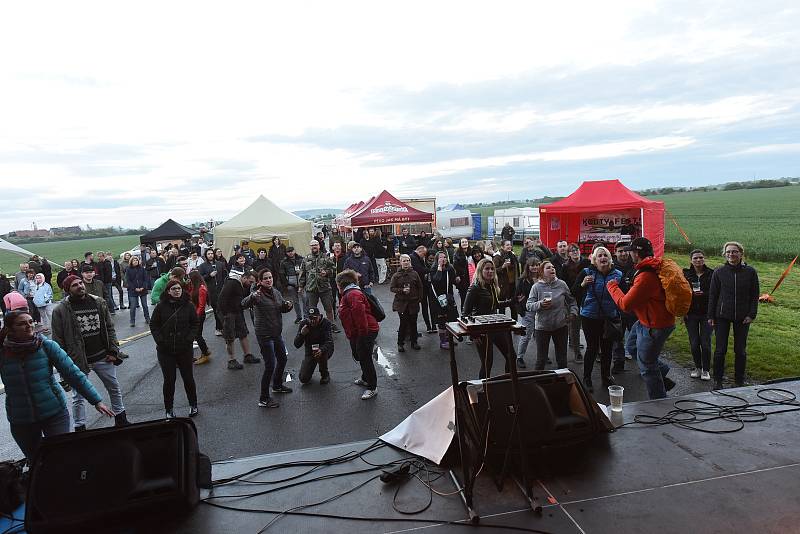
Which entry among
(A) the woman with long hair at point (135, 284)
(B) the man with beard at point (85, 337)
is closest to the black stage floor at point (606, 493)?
(B) the man with beard at point (85, 337)

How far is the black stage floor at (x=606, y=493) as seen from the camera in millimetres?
3076

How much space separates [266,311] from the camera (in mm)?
6113

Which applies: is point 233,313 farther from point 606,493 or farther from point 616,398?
point 606,493

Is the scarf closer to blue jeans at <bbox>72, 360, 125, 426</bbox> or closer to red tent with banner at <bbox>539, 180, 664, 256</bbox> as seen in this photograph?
blue jeans at <bbox>72, 360, 125, 426</bbox>

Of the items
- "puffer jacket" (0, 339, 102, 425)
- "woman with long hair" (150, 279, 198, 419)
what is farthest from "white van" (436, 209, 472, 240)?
"puffer jacket" (0, 339, 102, 425)

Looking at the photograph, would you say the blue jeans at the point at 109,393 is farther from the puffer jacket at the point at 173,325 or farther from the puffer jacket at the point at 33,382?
the puffer jacket at the point at 33,382

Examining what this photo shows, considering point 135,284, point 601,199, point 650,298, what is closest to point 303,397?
point 650,298

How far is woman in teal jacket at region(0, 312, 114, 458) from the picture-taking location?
12.6ft

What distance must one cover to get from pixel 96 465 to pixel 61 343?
2.40 m

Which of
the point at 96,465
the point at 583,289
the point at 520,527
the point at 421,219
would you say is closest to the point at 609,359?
the point at 583,289

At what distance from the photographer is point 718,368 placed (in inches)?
228

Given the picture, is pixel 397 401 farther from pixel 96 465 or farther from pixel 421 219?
pixel 421 219

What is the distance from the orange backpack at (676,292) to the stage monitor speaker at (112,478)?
171 inches

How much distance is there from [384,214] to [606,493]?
16527 mm
